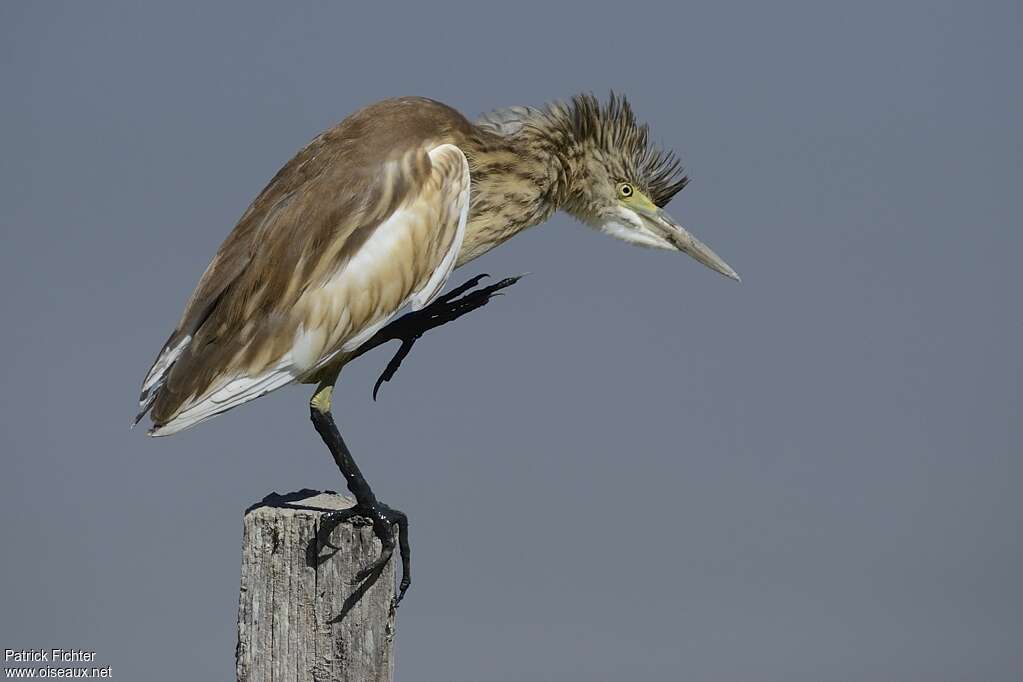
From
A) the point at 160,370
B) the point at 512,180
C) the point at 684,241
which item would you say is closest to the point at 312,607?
the point at 160,370

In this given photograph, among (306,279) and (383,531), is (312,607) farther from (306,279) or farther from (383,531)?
(306,279)

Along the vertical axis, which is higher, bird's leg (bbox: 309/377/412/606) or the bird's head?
the bird's head

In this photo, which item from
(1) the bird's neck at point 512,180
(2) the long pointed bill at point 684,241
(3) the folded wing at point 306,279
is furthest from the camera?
(2) the long pointed bill at point 684,241

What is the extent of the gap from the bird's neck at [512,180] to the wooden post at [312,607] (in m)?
1.22

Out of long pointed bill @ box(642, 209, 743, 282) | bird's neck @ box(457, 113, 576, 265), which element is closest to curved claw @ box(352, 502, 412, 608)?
bird's neck @ box(457, 113, 576, 265)

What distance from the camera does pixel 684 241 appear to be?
4.92 m

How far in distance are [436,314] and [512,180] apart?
53cm

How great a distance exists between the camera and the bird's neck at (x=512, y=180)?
4.31 meters

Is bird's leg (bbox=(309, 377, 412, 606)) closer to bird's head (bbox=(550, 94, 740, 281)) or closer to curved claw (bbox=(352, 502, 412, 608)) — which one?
curved claw (bbox=(352, 502, 412, 608))

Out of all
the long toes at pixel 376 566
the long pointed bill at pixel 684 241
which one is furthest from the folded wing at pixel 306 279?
the long pointed bill at pixel 684 241

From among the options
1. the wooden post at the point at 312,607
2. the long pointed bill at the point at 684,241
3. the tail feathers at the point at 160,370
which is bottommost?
the wooden post at the point at 312,607

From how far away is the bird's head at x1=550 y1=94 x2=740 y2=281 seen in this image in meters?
4.68

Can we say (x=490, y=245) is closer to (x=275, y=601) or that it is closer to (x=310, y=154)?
(x=310, y=154)

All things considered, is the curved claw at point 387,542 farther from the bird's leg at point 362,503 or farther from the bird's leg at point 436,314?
the bird's leg at point 436,314
